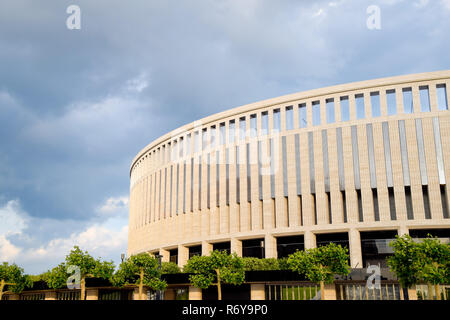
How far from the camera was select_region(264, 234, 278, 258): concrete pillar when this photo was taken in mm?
55062

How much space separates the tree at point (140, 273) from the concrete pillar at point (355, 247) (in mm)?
21624

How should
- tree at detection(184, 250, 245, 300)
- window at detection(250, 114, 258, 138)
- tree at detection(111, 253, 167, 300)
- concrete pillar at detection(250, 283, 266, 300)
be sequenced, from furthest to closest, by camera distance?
window at detection(250, 114, 258, 138) → tree at detection(111, 253, 167, 300) → concrete pillar at detection(250, 283, 266, 300) → tree at detection(184, 250, 245, 300)

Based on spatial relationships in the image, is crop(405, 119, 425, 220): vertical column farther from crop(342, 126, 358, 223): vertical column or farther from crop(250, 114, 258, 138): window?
crop(250, 114, 258, 138): window

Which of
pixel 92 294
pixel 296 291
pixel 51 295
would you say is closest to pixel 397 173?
pixel 296 291

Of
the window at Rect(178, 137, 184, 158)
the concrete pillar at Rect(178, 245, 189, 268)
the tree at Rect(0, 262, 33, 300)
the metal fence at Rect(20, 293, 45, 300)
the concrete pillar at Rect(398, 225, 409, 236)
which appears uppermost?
the window at Rect(178, 137, 184, 158)

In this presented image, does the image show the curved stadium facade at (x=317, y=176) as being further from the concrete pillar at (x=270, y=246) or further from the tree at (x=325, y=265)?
the tree at (x=325, y=265)

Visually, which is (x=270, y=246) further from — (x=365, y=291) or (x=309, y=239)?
(x=365, y=291)

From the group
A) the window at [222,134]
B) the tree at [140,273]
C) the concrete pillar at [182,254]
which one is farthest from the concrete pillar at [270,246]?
the tree at [140,273]

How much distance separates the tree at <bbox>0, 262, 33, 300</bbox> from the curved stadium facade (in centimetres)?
2092

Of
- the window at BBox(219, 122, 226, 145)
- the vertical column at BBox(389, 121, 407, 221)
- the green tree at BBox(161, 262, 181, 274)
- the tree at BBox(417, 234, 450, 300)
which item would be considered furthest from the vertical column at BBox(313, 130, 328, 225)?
the tree at BBox(417, 234, 450, 300)

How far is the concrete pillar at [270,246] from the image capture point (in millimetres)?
55062

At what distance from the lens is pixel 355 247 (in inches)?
1984

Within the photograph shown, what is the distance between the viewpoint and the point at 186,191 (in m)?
65.7
